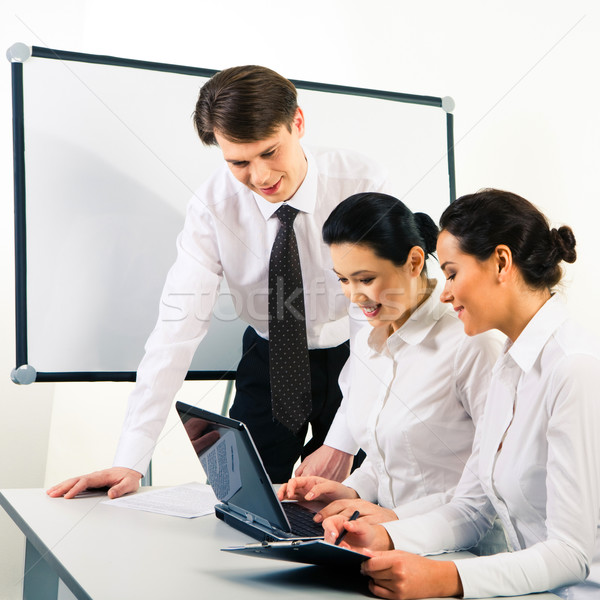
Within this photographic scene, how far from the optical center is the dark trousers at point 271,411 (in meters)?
1.92

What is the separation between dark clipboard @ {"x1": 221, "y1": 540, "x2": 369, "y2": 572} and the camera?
815 millimetres

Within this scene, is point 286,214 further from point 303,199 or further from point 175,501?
point 175,501

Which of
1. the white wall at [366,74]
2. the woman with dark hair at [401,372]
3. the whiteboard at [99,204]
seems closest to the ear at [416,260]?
the woman with dark hair at [401,372]

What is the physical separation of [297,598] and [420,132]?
2061 mm

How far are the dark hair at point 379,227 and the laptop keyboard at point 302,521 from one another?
53 cm

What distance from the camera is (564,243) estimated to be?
1162 mm

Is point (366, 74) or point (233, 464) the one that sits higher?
point (366, 74)

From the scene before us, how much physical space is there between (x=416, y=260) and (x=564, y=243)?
0.39m

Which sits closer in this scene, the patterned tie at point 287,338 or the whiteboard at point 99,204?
the patterned tie at point 287,338

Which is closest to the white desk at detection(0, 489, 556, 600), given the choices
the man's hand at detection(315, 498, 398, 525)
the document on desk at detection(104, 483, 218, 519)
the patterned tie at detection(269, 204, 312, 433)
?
the document on desk at detection(104, 483, 218, 519)

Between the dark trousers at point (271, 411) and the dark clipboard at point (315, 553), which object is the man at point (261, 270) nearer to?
the dark trousers at point (271, 411)

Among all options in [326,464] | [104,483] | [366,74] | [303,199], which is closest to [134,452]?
[104,483]

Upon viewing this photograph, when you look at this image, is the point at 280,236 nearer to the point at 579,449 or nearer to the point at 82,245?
the point at 82,245

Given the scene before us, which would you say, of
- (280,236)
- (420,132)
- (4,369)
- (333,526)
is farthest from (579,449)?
(4,369)
